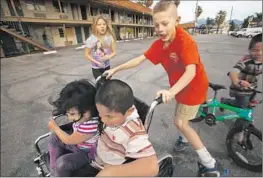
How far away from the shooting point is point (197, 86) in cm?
145

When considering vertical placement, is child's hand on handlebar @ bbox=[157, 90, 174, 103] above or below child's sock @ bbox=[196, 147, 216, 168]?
above

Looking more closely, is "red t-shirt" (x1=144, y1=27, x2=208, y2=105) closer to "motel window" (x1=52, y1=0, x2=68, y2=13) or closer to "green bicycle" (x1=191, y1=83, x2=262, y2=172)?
"green bicycle" (x1=191, y1=83, x2=262, y2=172)

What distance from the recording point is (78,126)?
3.61 ft

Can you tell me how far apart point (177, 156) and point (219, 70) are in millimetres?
4577

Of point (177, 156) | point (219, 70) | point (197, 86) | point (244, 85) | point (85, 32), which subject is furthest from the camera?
point (85, 32)

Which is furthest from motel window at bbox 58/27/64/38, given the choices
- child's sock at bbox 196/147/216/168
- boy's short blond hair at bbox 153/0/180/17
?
child's sock at bbox 196/147/216/168

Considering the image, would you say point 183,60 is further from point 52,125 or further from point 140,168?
point 52,125

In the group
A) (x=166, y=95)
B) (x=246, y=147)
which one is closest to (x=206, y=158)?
(x=246, y=147)

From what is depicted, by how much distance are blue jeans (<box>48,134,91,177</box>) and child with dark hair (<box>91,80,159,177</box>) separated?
0.37 meters

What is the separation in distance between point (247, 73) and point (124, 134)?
5.07ft

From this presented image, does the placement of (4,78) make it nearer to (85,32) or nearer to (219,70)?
(219,70)

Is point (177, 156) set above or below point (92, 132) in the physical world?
below

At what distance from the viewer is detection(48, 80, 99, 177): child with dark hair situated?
1084 millimetres

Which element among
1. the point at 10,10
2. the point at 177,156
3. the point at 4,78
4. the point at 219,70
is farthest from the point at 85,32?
the point at 177,156
